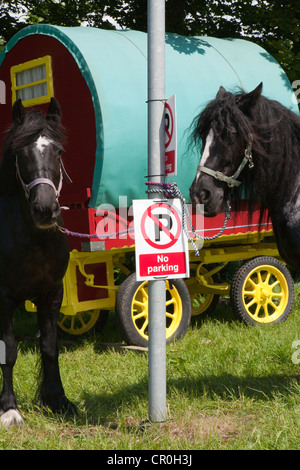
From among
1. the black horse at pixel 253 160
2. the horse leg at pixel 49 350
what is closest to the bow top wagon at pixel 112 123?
the black horse at pixel 253 160

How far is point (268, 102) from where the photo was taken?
13.3 feet

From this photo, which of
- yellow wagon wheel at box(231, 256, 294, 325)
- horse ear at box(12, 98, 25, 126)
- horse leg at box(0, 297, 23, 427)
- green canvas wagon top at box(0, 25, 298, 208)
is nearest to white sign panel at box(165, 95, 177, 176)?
horse ear at box(12, 98, 25, 126)

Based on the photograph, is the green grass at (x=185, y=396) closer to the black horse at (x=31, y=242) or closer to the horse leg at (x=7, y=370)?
the horse leg at (x=7, y=370)

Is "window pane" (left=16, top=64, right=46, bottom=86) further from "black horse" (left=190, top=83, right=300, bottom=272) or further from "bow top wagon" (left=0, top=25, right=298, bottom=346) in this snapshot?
"black horse" (left=190, top=83, right=300, bottom=272)

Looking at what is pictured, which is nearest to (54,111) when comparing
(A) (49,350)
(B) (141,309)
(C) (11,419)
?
(A) (49,350)

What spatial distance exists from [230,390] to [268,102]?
225 cm

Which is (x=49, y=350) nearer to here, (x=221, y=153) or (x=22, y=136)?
(x=22, y=136)

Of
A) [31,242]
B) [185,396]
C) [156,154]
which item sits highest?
[156,154]

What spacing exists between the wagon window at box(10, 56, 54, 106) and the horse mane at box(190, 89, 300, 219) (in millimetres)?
2748

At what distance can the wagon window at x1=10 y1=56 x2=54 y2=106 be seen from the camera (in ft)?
20.5

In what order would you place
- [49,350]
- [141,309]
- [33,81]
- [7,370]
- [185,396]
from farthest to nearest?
[33,81] < [141,309] < [185,396] < [49,350] < [7,370]

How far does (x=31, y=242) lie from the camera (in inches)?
151

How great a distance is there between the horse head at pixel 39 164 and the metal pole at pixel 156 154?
2.10ft

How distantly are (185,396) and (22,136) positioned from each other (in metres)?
2.28
